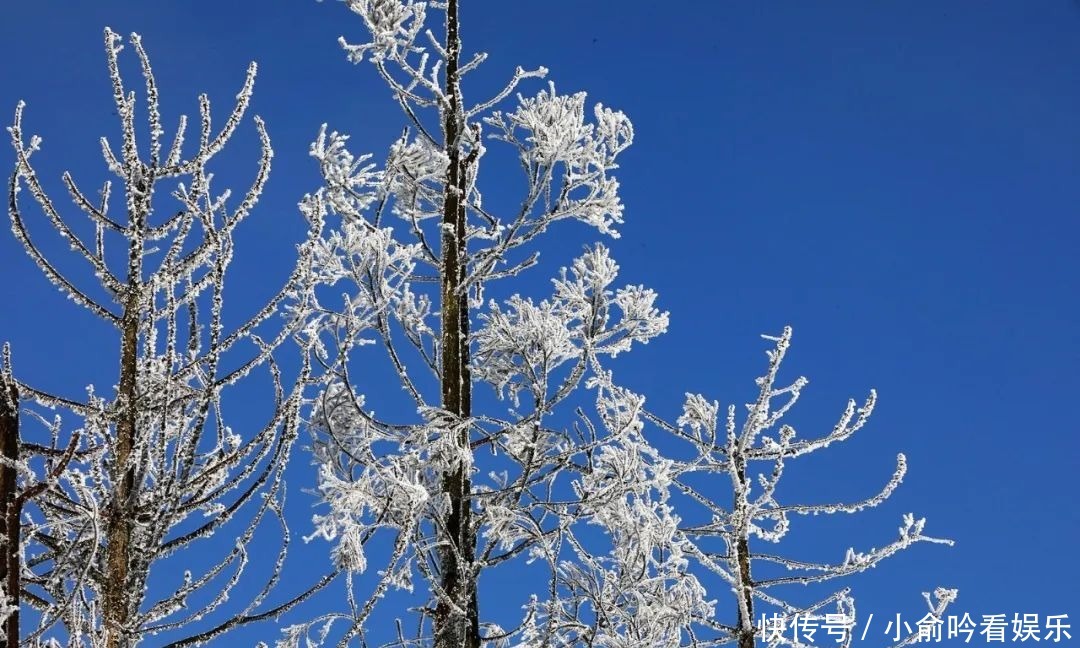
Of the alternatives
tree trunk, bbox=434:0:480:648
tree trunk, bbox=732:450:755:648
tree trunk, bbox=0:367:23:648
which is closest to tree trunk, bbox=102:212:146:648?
tree trunk, bbox=0:367:23:648

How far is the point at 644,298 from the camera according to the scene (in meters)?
7.68

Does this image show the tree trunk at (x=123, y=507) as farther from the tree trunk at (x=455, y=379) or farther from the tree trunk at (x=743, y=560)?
the tree trunk at (x=743, y=560)

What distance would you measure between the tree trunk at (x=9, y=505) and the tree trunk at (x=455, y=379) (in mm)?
3730

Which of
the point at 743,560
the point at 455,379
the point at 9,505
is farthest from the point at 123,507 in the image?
the point at 743,560

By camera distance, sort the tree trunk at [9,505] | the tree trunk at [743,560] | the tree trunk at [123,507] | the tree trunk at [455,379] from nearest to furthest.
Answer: the tree trunk at [9,505] < the tree trunk at [123,507] < the tree trunk at [455,379] < the tree trunk at [743,560]

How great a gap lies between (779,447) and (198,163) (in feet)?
19.7

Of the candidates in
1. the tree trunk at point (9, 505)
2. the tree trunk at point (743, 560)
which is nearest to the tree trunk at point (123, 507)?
the tree trunk at point (9, 505)

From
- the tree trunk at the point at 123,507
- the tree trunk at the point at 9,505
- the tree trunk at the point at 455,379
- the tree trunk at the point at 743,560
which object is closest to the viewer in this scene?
the tree trunk at the point at 9,505

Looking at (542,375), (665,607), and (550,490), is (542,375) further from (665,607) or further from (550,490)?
(665,607)

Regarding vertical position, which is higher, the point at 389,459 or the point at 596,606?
the point at 389,459

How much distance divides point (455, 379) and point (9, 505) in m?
4.42

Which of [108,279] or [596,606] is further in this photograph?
[596,606]

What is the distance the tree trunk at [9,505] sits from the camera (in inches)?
154

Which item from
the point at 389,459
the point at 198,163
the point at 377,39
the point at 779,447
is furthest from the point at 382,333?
the point at 779,447
